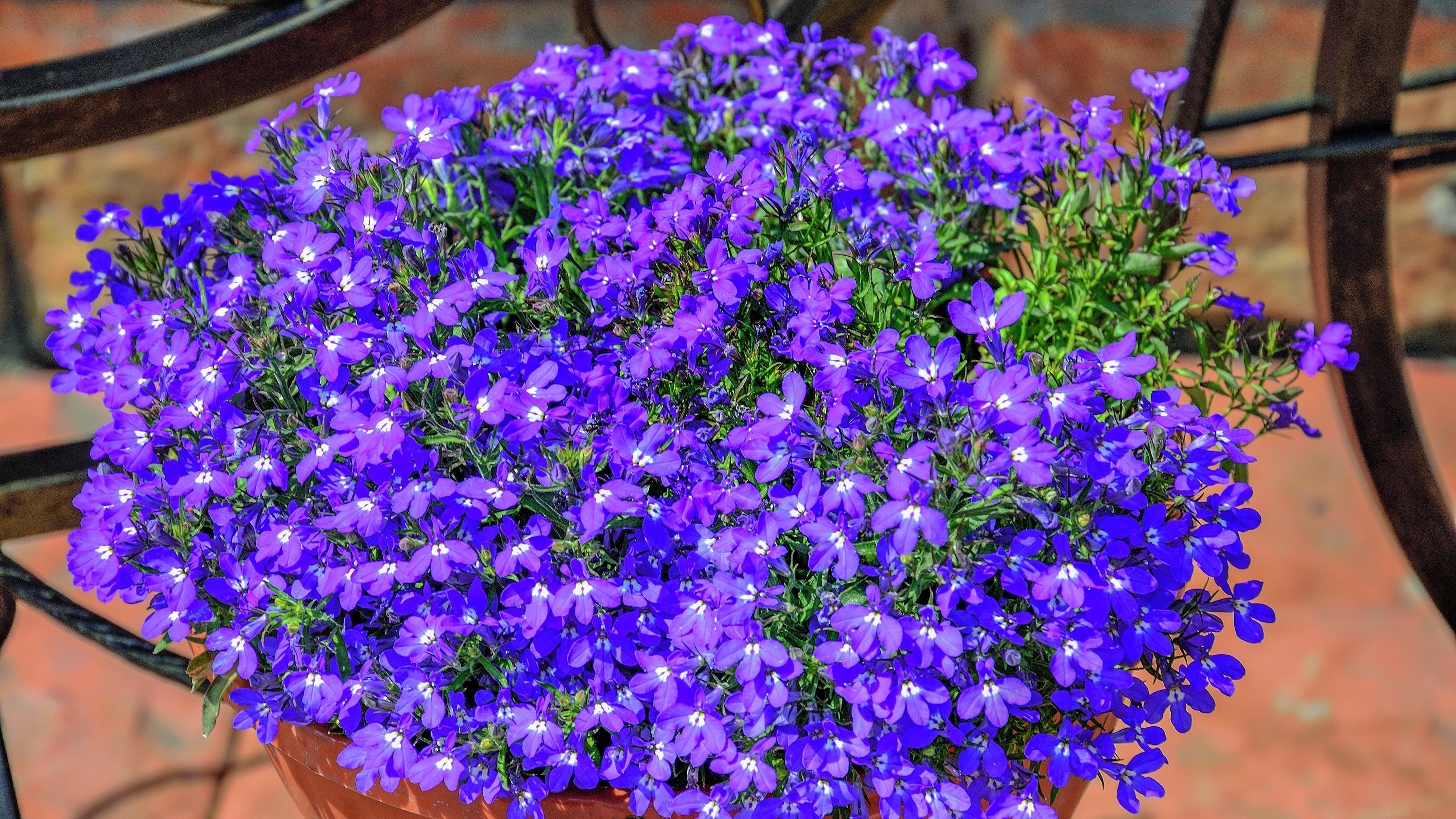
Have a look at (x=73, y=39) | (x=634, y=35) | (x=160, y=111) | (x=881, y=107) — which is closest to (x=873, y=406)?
(x=881, y=107)

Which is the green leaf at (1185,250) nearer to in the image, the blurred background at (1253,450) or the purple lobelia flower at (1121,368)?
the purple lobelia flower at (1121,368)

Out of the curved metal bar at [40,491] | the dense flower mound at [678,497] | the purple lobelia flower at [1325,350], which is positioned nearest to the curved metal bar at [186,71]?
the dense flower mound at [678,497]

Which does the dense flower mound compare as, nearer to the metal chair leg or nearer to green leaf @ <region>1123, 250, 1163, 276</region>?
green leaf @ <region>1123, 250, 1163, 276</region>

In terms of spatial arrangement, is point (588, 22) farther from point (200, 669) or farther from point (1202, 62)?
point (200, 669)

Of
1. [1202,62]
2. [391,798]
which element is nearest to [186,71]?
[391,798]

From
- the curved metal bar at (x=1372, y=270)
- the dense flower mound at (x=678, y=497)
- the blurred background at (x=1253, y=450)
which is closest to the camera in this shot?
the dense flower mound at (x=678, y=497)

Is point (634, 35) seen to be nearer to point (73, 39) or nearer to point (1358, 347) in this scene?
point (73, 39)

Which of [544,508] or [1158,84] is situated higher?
[1158,84]
